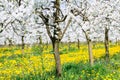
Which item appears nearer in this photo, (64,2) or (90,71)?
(64,2)

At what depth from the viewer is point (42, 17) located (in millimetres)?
12492

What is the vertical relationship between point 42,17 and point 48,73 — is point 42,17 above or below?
above

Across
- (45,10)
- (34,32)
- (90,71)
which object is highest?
(45,10)

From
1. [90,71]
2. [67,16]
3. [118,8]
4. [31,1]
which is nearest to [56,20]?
[67,16]

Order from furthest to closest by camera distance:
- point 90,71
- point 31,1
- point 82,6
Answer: point 82,6 < point 90,71 < point 31,1

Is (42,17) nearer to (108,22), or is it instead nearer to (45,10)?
(45,10)

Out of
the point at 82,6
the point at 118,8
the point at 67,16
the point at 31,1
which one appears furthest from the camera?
the point at 118,8

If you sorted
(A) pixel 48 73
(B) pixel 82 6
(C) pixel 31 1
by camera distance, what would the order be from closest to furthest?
1. (C) pixel 31 1
2. (A) pixel 48 73
3. (B) pixel 82 6

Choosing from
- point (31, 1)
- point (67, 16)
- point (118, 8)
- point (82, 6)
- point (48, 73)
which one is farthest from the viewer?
point (118, 8)

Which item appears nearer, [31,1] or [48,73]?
[31,1]

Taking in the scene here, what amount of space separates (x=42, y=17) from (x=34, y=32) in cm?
172

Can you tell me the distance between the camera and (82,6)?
16375mm

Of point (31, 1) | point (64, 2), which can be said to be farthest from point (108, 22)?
point (31, 1)

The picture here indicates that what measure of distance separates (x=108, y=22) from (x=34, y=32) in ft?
19.7
